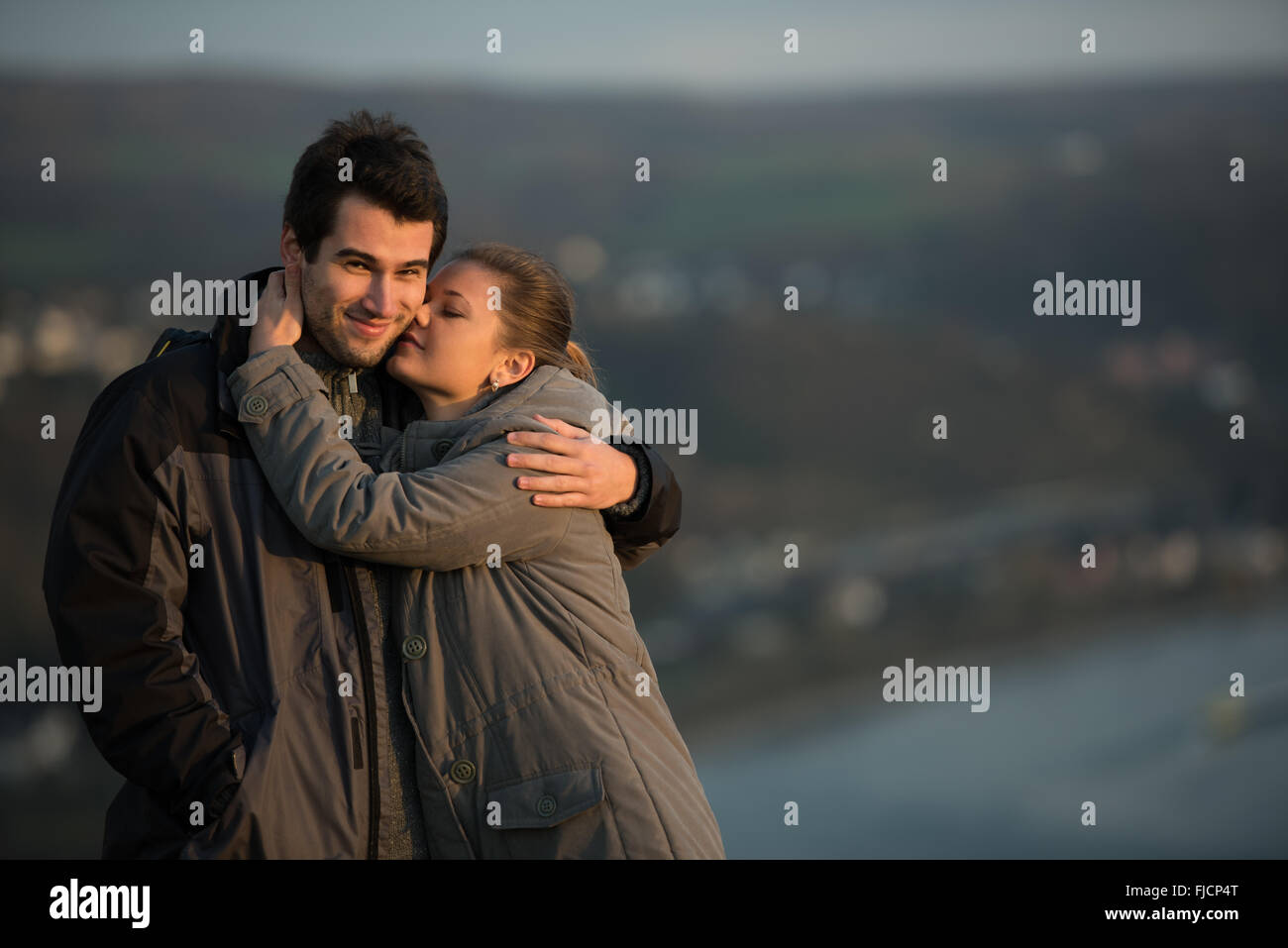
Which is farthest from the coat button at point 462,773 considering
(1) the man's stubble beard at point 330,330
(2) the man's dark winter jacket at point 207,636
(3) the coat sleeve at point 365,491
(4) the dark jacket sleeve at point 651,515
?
(1) the man's stubble beard at point 330,330

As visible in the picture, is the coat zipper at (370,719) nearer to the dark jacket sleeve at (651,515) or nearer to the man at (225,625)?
the man at (225,625)

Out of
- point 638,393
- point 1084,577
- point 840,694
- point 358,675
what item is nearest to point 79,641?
point 358,675

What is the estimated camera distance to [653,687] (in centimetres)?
230

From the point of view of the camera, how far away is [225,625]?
2076mm

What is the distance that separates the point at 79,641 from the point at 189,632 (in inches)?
7.0

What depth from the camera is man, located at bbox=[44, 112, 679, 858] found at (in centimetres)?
199

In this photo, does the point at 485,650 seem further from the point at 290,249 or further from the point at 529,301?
the point at 290,249

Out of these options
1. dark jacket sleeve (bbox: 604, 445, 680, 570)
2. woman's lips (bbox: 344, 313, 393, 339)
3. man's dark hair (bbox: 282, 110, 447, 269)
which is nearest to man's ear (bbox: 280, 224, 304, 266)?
man's dark hair (bbox: 282, 110, 447, 269)

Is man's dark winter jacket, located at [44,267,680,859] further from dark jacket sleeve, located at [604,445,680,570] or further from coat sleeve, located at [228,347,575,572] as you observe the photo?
dark jacket sleeve, located at [604,445,680,570]

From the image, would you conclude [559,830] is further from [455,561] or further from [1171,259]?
[1171,259]

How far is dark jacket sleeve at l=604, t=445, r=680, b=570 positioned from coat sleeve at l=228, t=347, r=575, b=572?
25 centimetres

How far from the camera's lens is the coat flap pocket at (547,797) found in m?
2.09

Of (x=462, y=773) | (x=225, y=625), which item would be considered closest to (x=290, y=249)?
(x=225, y=625)

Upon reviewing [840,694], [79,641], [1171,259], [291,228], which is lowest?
[840,694]
